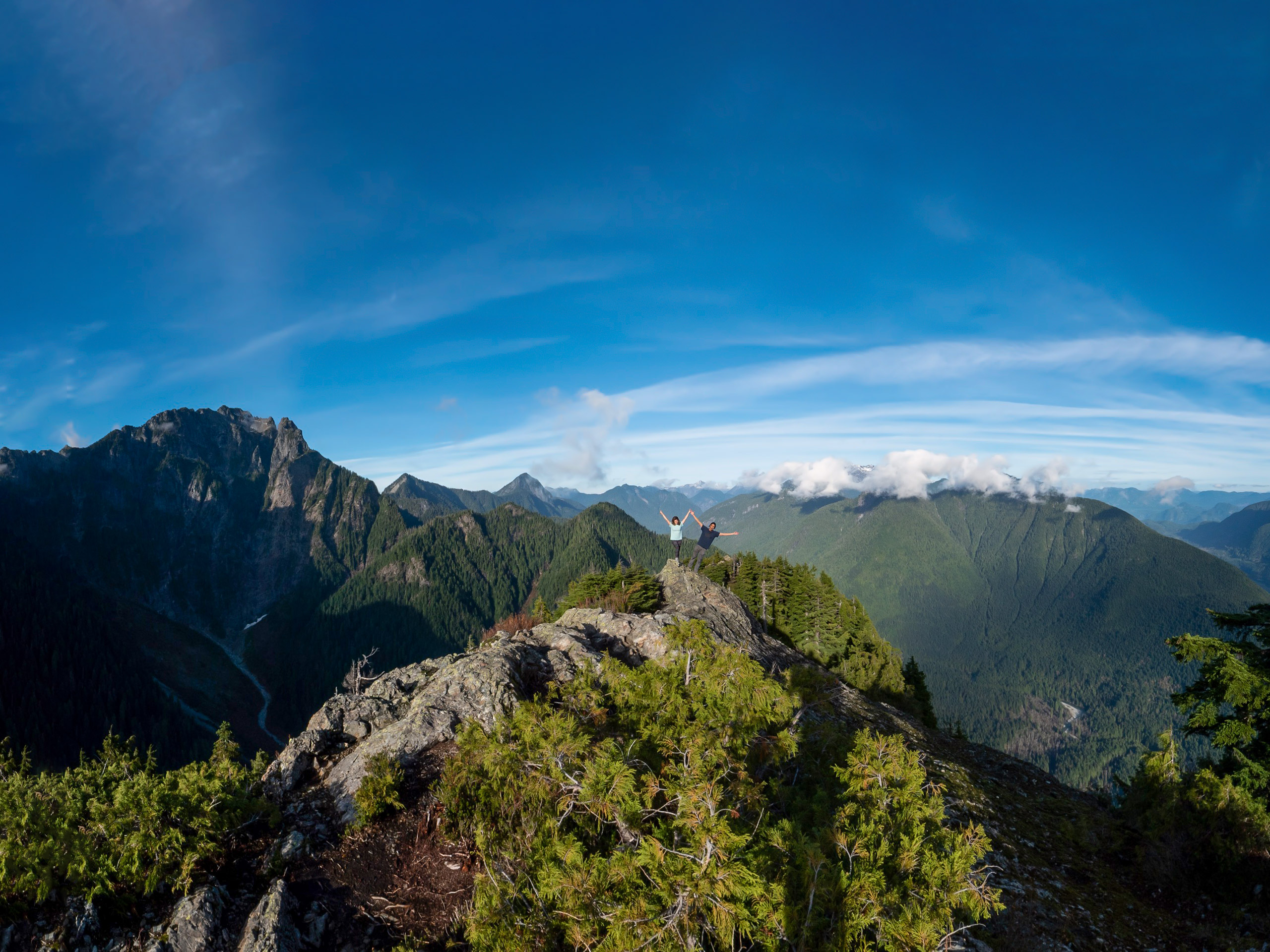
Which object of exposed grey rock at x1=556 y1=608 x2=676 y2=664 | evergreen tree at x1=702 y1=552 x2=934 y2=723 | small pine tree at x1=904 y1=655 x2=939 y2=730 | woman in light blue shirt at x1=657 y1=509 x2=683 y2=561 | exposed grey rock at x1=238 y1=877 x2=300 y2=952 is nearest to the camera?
exposed grey rock at x1=238 y1=877 x2=300 y2=952

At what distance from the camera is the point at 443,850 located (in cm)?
1300

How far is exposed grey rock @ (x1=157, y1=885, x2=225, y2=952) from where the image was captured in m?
9.52

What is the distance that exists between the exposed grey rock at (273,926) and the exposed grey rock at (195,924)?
54 cm

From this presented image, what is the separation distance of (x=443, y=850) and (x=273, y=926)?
391 cm

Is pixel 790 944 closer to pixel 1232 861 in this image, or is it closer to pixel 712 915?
pixel 712 915

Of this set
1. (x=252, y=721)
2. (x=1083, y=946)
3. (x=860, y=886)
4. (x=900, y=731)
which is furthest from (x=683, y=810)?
(x=252, y=721)

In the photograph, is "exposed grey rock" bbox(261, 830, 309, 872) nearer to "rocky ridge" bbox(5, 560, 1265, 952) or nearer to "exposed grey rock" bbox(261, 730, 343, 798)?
"rocky ridge" bbox(5, 560, 1265, 952)

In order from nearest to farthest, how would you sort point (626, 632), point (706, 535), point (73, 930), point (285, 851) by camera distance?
point (73, 930) < point (285, 851) < point (626, 632) < point (706, 535)

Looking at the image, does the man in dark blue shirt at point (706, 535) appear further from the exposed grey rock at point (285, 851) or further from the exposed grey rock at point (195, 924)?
the exposed grey rock at point (195, 924)

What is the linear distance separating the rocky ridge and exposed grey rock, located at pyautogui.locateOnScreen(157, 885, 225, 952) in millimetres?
25

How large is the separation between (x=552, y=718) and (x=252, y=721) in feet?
583

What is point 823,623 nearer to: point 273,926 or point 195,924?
point 273,926

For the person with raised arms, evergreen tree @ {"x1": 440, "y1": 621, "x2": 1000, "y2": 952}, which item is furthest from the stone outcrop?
the person with raised arms

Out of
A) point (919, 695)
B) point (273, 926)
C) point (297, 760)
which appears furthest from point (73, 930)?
point (919, 695)
